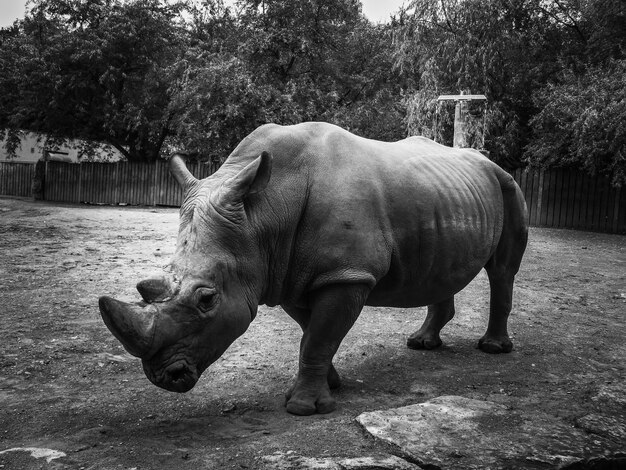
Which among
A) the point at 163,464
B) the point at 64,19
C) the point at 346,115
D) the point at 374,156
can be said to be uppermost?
the point at 64,19

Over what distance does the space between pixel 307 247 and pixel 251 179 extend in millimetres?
564

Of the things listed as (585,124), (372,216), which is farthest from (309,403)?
(585,124)

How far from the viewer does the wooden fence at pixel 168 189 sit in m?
18.5

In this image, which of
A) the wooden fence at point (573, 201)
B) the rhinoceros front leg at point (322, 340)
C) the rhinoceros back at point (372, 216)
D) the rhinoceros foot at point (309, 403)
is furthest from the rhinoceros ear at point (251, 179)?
the wooden fence at point (573, 201)

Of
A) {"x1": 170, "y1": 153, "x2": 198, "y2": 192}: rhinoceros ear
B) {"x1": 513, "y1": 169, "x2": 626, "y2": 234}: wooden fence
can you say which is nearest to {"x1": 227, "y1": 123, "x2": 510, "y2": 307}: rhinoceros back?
{"x1": 170, "y1": 153, "x2": 198, "y2": 192}: rhinoceros ear

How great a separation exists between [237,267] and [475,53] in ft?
57.4

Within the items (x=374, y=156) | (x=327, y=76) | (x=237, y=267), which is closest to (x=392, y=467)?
(x=237, y=267)

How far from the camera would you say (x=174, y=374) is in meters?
3.04

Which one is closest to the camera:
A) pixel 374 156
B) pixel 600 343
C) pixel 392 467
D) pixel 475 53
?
pixel 392 467

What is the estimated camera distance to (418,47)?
65.8 ft

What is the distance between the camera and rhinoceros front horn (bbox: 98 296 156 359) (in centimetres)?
279

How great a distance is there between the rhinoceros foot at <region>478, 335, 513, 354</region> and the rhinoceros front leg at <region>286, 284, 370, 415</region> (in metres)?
1.98

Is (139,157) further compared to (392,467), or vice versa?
(139,157)

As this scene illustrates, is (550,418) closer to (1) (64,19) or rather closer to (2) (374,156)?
(2) (374,156)
